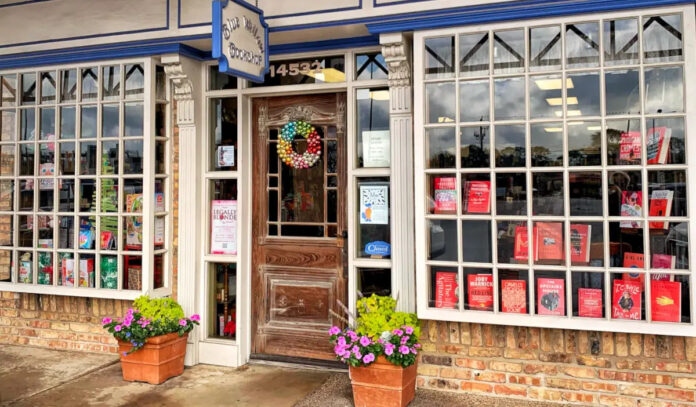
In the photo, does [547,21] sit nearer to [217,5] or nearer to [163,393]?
[217,5]

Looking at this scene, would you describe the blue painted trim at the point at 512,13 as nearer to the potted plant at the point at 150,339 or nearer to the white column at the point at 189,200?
the white column at the point at 189,200

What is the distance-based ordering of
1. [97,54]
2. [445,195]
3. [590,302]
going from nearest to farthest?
[590,302] < [445,195] < [97,54]

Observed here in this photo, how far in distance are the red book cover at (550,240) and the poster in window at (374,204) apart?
4.34 feet

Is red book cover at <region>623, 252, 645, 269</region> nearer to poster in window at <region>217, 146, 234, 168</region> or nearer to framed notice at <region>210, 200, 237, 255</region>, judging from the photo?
framed notice at <region>210, 200, 237, 255</region>

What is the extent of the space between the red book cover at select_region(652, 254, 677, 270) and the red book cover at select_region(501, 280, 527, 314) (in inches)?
35.5

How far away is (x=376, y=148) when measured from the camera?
500 centimetres

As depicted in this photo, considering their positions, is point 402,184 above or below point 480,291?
above

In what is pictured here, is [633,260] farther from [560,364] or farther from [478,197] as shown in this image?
[478,197]

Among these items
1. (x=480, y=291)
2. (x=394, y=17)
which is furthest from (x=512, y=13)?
(x=480, y=291)

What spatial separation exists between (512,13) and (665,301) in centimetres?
238

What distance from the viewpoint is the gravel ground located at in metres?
4.32

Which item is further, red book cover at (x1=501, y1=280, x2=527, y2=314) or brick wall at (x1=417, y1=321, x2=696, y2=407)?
red book cover at (x1=501, y1=280, x2=527, y2=314)

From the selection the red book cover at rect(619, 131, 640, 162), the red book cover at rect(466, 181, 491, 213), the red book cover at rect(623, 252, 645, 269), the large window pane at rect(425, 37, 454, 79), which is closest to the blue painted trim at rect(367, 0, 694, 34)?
the large window pane at rect(425, 37, 454, 79)

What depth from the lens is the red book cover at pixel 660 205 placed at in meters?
3.95
